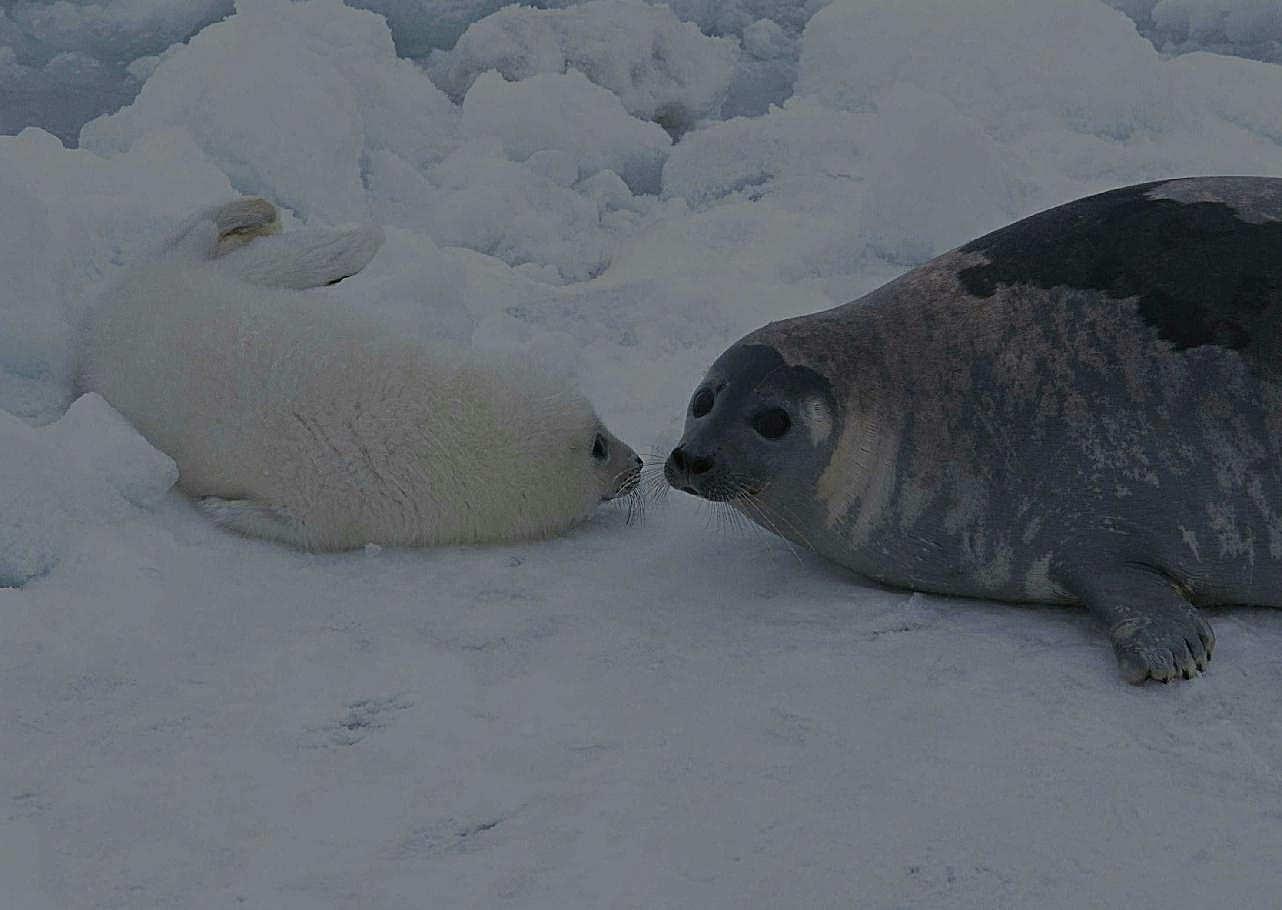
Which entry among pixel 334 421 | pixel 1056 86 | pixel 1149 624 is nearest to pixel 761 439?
pixel 1149 624

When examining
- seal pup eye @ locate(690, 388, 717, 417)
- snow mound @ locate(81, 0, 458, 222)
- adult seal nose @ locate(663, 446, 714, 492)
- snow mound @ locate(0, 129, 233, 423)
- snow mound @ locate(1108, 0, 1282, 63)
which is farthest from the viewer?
snow mound @ locate(1108, 0, 1282, 63)

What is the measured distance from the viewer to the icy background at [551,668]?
1.61m

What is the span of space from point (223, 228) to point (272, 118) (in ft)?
4.91

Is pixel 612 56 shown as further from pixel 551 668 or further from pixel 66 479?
pixel 551 668

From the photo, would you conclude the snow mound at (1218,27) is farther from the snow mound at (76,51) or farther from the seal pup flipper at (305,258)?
the seal pup flipper at (305,258)

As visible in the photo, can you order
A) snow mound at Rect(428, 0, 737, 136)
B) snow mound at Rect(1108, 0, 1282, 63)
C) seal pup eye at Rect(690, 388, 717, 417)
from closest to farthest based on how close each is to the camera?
seal pup eye at Rect(690, 388, 717, 417) < snow mound at Rect(428, 0, 737, 136) < snow mound at Rect(1108, 0, 1282, 63)

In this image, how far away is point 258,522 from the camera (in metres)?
2.69

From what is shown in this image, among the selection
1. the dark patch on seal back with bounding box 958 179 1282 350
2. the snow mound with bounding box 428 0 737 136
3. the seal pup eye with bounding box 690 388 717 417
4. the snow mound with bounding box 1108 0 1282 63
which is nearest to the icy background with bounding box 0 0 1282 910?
the seal pup eye with bounding box 690 388 717 417

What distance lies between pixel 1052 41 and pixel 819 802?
5043 mm

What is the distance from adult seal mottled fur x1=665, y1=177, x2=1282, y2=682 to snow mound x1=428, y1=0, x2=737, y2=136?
4.26 m

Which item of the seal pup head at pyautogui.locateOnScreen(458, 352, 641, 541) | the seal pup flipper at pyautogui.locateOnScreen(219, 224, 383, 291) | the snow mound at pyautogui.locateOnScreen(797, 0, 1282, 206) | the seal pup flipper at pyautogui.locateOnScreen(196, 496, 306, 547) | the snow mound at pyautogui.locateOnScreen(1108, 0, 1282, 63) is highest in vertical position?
the snow mound at pyautogui.locateOnScreen(1108, 0, 1282, 63)

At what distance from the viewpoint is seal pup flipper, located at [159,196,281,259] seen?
3232 millimetres

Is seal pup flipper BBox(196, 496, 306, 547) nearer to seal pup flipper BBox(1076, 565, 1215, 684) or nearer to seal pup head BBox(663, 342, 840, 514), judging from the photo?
seal pup head BBox(663, 342, 840, 514)

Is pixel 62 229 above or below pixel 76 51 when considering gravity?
above
